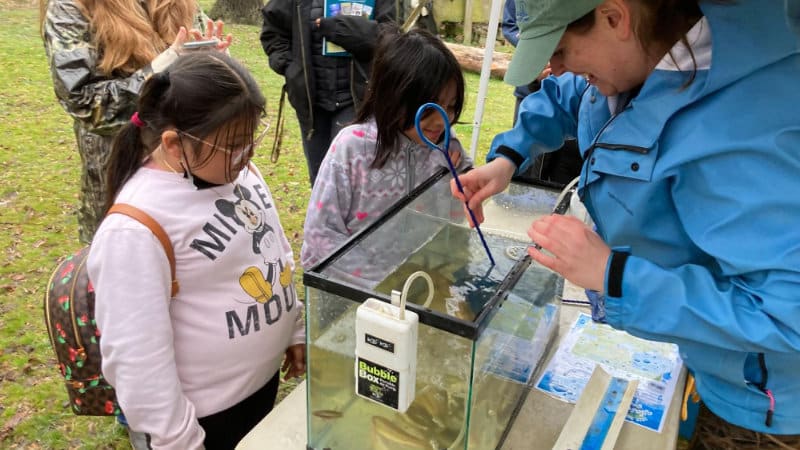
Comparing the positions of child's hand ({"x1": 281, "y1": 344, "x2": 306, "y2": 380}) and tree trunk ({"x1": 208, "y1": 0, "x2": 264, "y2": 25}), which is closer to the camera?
child's hand ({"x1": 281, "y1": 344, "x2": 306, "y2": 380})

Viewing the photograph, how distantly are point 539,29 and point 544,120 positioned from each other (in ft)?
2.08

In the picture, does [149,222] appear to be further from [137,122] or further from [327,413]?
[327,413]

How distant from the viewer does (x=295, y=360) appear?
1.87 m

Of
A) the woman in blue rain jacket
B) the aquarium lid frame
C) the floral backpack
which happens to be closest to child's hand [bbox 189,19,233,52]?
the floral backpack

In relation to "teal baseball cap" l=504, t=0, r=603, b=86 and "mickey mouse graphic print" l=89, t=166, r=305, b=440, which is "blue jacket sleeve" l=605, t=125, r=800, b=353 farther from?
"mickey mouse graphic print" l=89, t=166, r=305, b=440

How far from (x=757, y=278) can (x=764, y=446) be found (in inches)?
20.5

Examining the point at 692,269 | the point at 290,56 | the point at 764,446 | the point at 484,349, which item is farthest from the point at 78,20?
the point at 764,446

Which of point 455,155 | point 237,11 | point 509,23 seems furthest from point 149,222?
point 237,11

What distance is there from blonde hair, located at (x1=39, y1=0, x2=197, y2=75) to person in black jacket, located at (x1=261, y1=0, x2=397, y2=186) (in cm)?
91

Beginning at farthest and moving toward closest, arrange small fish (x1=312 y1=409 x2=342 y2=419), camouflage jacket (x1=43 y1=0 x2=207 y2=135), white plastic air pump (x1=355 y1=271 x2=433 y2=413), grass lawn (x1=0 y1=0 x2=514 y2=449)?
grass lawn (x1=0 y1=0 x2=514 y2=449) → camouflage jacket (x1=43 y1=0 x2=207 y2=135) → small fish (x1=312 y1=409 x2=342 y2=419) → white plastic air pump (x1=355 y1=271 x2=433 y2=413)

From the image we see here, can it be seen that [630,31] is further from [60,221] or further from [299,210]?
[60,221]

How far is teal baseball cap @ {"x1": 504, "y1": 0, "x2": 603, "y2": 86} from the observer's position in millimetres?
1041

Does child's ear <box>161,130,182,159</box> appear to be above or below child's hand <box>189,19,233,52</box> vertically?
below

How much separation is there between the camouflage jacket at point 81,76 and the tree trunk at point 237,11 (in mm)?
10067
